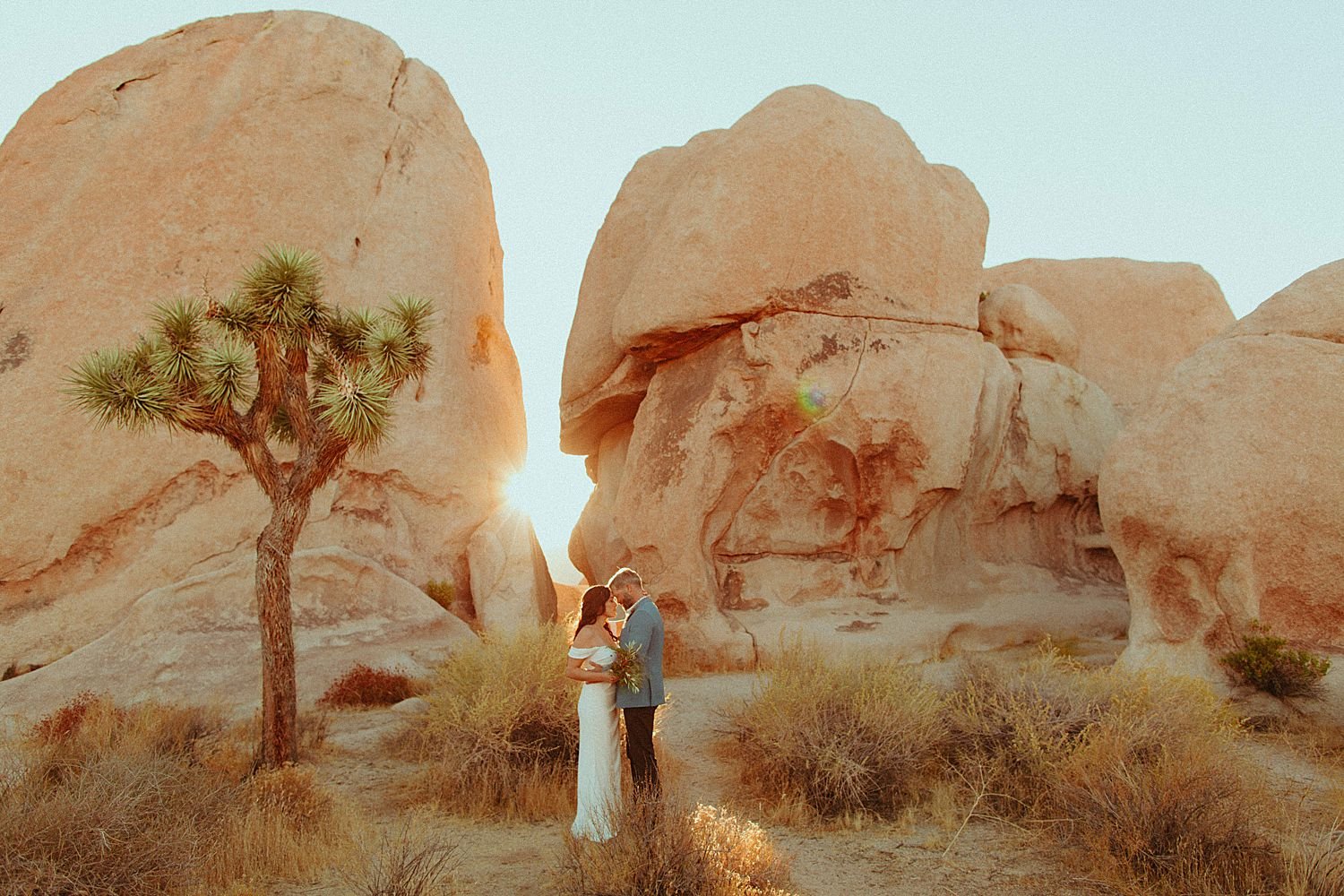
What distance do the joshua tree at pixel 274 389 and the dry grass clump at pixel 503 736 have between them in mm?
1223

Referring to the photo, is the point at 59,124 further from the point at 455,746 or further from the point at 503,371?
the point at 455,746

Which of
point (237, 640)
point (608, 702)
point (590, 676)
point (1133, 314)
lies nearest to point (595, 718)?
point (608, 702)

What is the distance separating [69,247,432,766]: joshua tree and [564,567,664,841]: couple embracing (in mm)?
2918

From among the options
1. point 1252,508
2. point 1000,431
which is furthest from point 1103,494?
point 1000,431

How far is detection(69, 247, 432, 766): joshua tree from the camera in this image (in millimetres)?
7512

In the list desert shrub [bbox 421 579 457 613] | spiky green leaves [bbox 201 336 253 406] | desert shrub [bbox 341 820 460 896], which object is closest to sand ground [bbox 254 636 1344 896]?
desert shrub [bbox 341 820 460 896]

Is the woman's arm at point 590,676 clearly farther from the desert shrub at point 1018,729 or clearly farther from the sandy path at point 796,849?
the desert shrub at point 1018,729

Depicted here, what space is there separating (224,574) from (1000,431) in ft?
37.0

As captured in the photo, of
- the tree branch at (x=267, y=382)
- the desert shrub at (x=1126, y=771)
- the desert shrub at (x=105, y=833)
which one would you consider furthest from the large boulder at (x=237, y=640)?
the desert shrub at (x=1126, y=771)

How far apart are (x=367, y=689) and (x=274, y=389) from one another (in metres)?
4.20

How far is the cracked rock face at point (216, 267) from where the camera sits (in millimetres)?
12031

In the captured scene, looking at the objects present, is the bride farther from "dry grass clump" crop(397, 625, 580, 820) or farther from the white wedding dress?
"dry grass clump" crop(397, 625, 580, 820)

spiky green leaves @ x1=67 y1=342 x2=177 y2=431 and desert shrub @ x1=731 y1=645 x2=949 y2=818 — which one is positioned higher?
spiky green leaves @ x1=67 y1=342 x2=177 y2=431

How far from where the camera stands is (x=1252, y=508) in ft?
29.8
